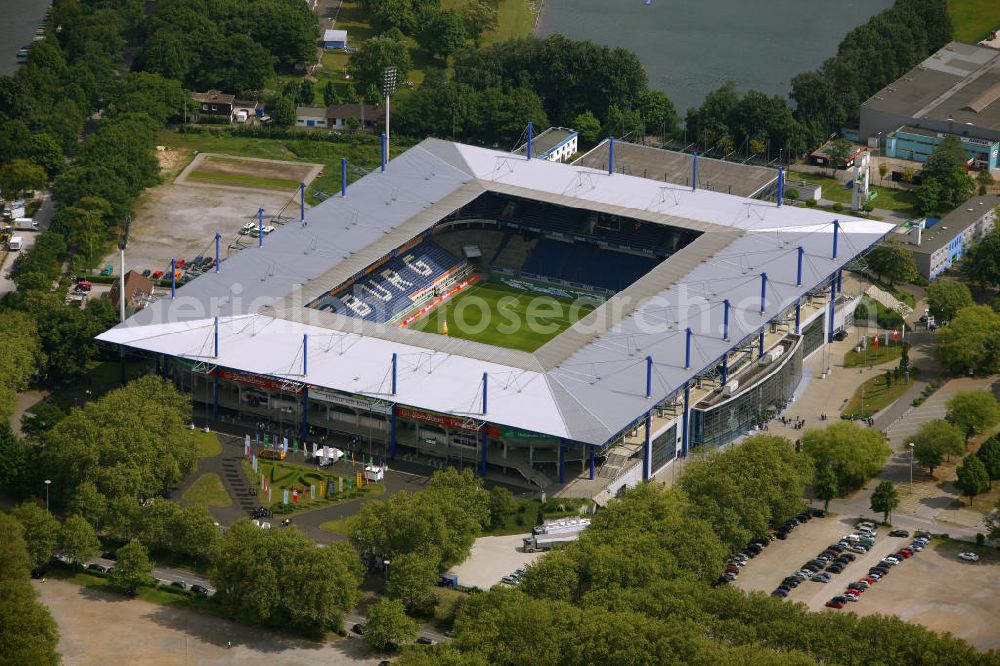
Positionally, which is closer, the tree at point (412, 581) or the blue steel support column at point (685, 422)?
the tree at point (412, 581)

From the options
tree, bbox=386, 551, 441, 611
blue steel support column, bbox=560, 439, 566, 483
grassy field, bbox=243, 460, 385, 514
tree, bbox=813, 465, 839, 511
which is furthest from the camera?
blue steel support column, bbox=560, 439, 566, 483

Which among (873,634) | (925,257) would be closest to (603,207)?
(925,257)

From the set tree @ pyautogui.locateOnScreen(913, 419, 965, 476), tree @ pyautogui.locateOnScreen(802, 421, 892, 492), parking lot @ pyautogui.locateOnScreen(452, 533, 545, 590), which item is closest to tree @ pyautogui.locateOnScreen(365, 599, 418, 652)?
parking lot @ pyautogui.locateOnScreen(452, 533, 545, 590)

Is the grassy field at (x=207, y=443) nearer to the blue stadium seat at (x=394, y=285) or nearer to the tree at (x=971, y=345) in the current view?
the blue stadium seat at (x=394, y=285)

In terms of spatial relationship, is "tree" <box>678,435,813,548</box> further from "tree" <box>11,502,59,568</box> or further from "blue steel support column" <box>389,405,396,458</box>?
"tree" <box>11,502,59,568</box>

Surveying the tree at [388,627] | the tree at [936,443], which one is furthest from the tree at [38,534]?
the tree at [936,443]

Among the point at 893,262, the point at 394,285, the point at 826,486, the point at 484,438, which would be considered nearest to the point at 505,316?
the point at 394,285
